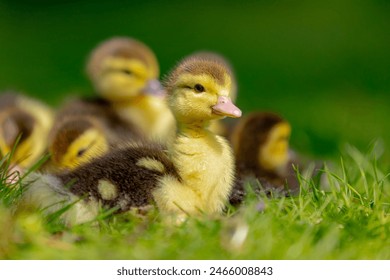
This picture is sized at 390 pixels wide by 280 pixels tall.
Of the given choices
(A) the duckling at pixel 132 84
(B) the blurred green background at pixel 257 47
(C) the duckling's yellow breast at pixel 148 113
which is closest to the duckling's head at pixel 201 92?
(C) the duckling's yellow breast at pixel 148 113

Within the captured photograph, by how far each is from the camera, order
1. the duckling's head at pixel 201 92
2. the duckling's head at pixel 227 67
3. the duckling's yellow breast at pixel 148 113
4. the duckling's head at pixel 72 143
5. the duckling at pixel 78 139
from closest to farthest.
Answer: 1. the duckling's head at pixel 201 92
2. the duckling's head at pixel 227 67
3. the duckling at pixel 78 139
4. the duckling's head at pixel 72 143
5. the duckling's yellow breast at pixel 148 113

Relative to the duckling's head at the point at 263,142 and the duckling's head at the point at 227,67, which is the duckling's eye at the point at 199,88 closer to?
the duckling's head at the point at 227,67

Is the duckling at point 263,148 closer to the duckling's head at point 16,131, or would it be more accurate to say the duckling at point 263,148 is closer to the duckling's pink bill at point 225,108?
the duckling's pink bill at point 225,108

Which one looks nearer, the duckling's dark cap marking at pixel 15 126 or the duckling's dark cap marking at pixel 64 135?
the duckling's dark cap marking at pixel 64 135

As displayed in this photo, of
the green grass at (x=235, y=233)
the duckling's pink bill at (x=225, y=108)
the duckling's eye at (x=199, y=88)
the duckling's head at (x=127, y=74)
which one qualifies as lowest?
the duckling's head at (x=127, y=74)

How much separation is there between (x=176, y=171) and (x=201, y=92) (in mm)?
252

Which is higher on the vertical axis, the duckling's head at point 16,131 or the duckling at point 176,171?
the duckling at point 176,171

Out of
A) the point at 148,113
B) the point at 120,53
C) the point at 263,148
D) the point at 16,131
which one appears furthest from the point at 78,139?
the point at 120,53

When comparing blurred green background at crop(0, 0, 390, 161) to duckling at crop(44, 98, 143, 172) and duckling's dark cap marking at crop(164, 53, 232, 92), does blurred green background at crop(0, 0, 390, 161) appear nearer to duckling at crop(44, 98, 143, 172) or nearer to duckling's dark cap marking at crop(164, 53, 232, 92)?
duckling at crop(44, 98, 143, 172)

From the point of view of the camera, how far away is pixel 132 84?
4.52 meters

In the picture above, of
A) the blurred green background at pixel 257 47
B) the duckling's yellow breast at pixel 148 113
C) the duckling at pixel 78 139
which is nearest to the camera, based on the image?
the duckling at pixel 78 139

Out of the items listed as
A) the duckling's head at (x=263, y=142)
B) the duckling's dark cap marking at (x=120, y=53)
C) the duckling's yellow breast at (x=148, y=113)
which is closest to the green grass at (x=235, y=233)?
the duckling's head at (x=263, y=142)

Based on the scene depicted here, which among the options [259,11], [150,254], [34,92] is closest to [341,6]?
[259,11]

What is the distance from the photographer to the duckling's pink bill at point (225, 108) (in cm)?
285
